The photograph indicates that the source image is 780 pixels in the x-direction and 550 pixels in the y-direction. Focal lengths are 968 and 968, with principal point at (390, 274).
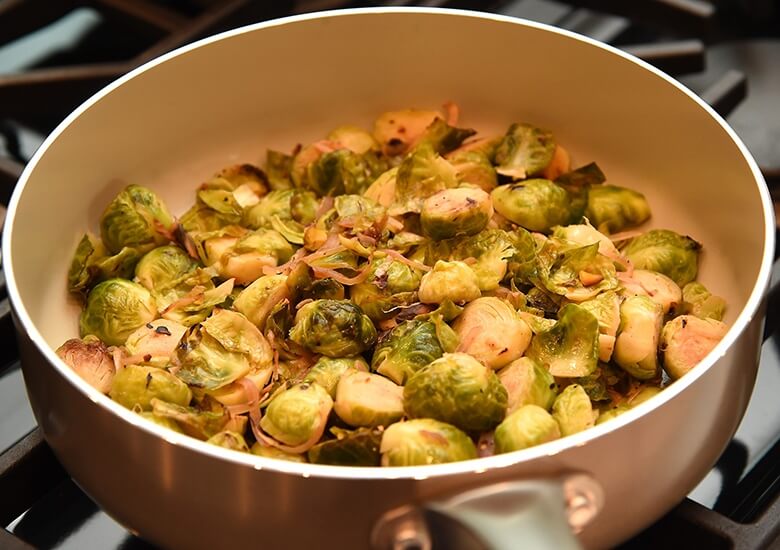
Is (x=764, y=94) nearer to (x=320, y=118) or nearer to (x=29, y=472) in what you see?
(x=320, y=118)

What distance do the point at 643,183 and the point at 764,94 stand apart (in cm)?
59

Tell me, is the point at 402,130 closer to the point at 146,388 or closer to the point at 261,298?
the point at 261,298

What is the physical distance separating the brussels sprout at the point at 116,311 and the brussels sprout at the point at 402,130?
47cm

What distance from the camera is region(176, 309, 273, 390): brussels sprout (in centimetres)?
111

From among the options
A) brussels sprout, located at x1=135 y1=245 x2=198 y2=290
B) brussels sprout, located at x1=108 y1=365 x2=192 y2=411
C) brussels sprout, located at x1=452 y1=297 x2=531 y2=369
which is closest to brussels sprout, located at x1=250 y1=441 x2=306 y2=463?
brussels sprout, located at x1=108 y1=365 x2=192 y2=411

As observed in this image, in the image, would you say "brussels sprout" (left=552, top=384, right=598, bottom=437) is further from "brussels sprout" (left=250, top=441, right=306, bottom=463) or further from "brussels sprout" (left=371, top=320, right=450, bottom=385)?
"brussels sprout" (left=250, top=441, right=306, bottom=463)

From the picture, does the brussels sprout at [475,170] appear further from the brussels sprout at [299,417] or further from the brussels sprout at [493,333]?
the brussels sprout at [299,417]

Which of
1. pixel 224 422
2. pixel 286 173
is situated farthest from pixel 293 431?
pixel 286 173

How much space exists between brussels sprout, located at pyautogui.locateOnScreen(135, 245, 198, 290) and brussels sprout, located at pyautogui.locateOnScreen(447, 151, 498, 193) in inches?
16.0

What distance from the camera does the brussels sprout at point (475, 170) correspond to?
1.42 metres

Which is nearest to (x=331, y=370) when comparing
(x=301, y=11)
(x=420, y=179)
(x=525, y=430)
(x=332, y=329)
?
(x=332, y=329)

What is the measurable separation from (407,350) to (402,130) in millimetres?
507

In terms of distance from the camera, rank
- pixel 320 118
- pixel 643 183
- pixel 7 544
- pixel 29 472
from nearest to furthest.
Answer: pixel 7 544, pixel 29 472, pixel 643 183, pixel 320 118

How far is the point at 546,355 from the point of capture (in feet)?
3.77
